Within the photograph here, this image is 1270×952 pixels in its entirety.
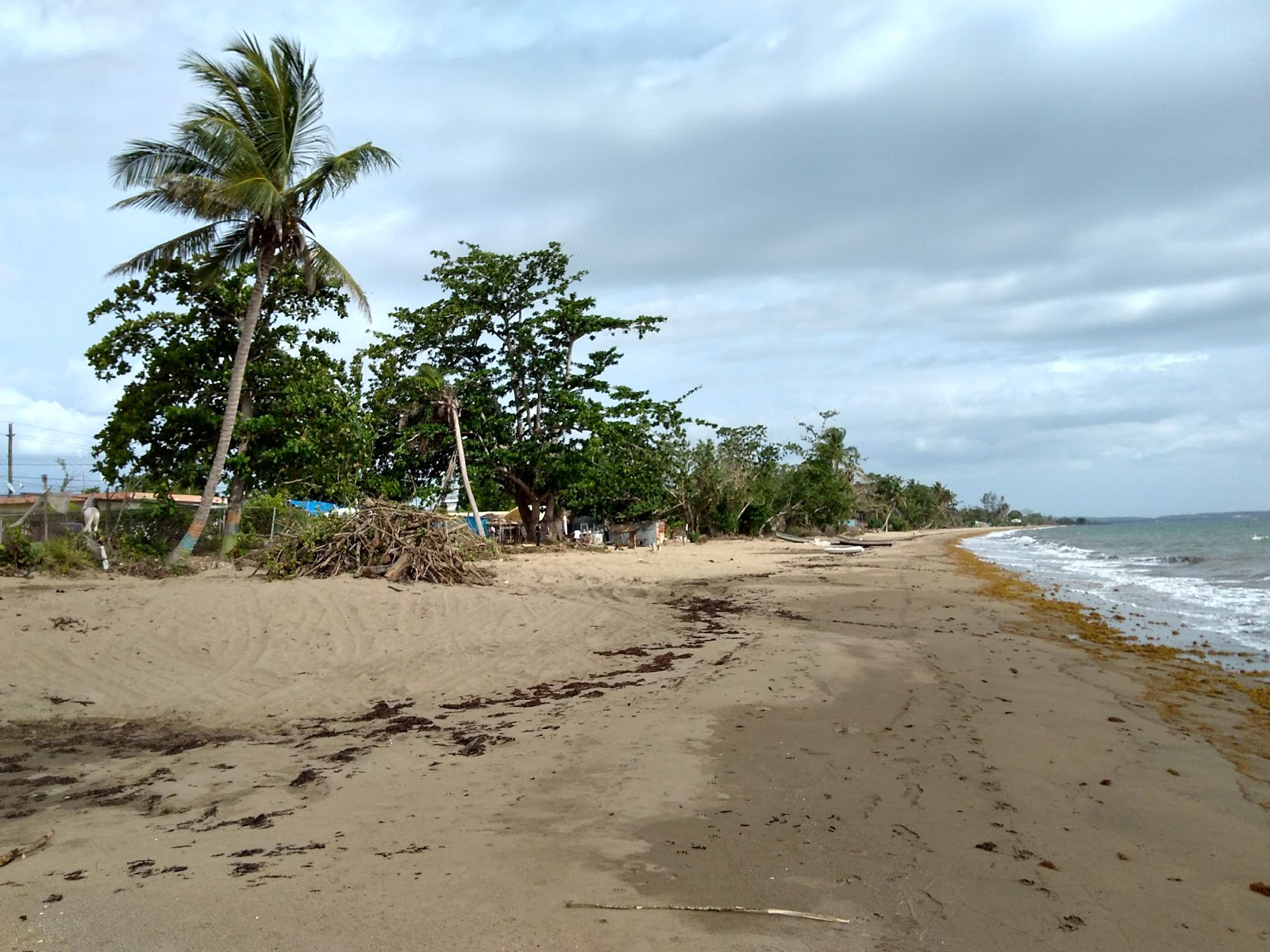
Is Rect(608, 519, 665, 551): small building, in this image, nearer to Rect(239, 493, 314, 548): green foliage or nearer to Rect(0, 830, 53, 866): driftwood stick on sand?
Rect(239, 493, 314, 548): green foliage

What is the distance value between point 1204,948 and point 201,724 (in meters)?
6.71

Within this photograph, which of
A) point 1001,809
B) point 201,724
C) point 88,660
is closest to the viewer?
point 1001,809

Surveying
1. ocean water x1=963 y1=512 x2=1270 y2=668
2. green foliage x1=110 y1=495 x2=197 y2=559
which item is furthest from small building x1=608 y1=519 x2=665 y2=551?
green foliage x1=110 y1=495 x2=197 y2=559

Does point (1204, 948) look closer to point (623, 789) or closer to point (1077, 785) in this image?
point (1077, 785)

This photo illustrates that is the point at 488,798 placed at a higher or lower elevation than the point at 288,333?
lower

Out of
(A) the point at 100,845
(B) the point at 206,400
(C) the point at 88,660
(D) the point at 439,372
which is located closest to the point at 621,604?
(C) the point at 88,660

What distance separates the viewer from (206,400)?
1789 cm

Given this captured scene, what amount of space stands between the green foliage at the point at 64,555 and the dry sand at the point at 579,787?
3272 mm

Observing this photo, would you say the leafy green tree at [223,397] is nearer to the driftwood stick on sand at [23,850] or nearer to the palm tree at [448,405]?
the palm tree at [448,405]

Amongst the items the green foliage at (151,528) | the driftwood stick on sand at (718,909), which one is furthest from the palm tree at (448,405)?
the driftwood stick on sand at (718,909)

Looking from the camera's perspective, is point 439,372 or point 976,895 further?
point 439,372

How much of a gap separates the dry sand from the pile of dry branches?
2.02 metres

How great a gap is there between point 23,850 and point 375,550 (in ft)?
30.2

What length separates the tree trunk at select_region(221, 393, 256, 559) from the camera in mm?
16797
